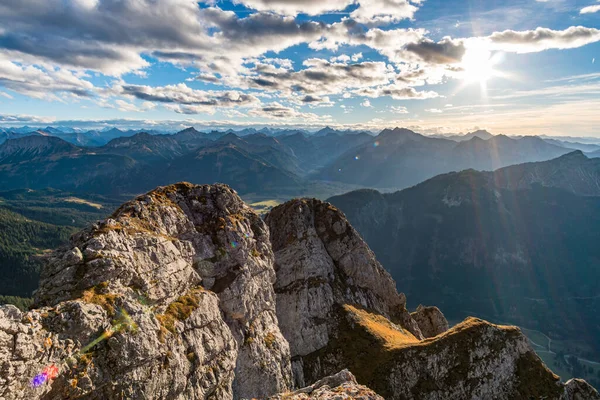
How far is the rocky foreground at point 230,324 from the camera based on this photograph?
118 ft

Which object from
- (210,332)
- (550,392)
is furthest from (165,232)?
(550,392)

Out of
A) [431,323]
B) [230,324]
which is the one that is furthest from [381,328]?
[230,324]

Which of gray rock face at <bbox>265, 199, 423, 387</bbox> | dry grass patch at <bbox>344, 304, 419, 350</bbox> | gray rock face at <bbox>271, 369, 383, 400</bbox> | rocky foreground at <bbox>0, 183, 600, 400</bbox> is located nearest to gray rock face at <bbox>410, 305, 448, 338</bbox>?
gray rock face at <bbox>265, 199, 423, 387</bbox>

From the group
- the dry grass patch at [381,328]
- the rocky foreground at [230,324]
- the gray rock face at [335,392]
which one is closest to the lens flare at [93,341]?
the rocky foreground at [230,324]

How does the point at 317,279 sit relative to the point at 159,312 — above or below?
below

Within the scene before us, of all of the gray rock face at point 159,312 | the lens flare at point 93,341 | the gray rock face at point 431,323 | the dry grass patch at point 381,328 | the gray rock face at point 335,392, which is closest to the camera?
the lens flare at point 93,341

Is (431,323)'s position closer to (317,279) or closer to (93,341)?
(317,279)

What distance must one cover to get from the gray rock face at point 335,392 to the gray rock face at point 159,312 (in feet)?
53.9

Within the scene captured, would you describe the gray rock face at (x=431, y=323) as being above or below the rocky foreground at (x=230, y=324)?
below

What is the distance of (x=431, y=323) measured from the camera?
120250 millimetres

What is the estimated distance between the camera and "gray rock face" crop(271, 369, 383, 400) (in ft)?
127

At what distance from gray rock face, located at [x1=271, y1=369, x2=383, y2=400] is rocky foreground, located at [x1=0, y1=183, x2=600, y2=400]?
22cm

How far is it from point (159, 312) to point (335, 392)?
2730 centimetres

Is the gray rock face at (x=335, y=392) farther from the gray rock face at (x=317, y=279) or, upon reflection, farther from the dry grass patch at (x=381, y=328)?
the dry grass patch at (x=381, y=328)
